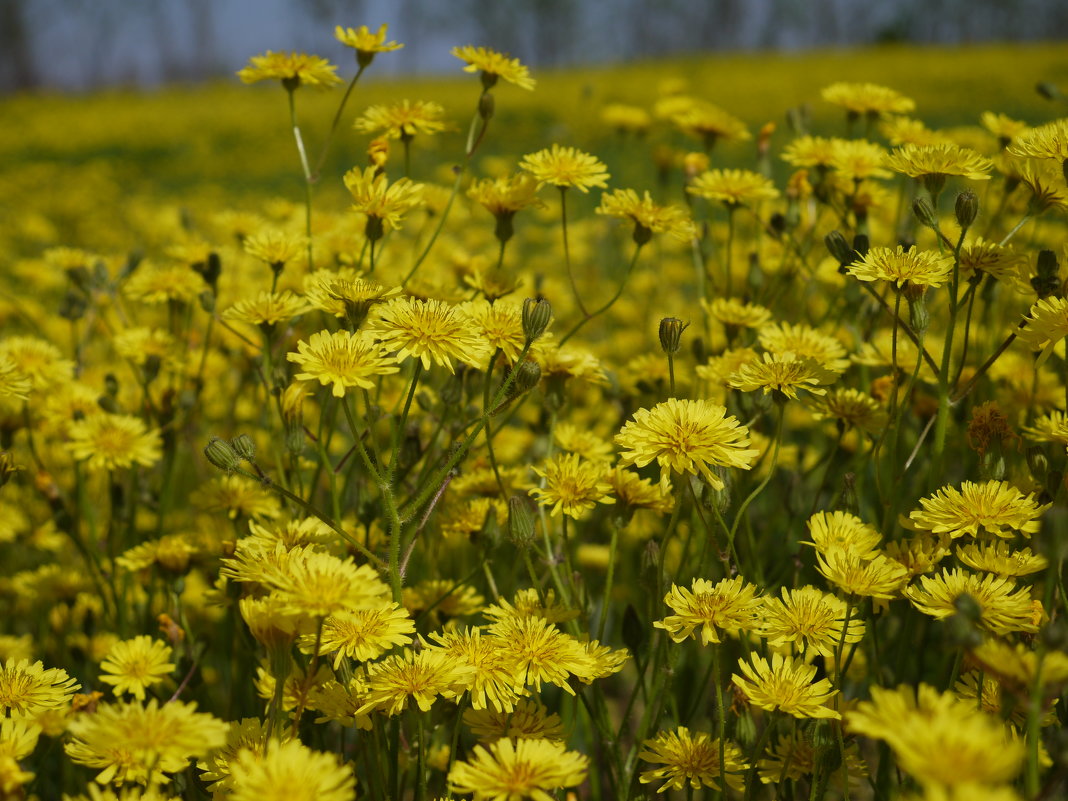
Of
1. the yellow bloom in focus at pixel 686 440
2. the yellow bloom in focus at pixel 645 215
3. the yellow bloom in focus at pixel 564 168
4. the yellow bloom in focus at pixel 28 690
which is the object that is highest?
the yellow bloom in focus at pixel 564 168

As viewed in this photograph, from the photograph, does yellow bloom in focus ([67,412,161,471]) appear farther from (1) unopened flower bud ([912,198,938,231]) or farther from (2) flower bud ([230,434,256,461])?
(1) unopened flower bud ([912,198,938,231])

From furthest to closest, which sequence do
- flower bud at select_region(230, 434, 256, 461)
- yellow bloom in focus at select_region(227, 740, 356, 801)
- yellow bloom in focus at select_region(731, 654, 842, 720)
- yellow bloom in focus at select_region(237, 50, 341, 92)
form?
yellow bloom in focus at select_region(237, 50, 341, 92), flower bud at select_region(230, 434, 256, 461), yellow bloom in focus at select_region(731, 654, 842, 720), yellow bloom in focus at select_region(227, 740, 356, 801)

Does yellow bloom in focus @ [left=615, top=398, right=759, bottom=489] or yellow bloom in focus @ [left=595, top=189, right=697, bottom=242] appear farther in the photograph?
yellow bloom in focus @ [left=595, top=189, right=697, bottom=242]

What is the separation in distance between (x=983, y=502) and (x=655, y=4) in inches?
2209

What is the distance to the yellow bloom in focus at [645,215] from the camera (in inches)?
60.7

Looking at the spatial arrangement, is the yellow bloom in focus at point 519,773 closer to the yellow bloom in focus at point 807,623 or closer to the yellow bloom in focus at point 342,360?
the yellow bloom in focus at point 807,623

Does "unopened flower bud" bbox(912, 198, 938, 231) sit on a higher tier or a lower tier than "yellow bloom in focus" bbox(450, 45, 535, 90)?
lower

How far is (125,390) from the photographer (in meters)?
2.39

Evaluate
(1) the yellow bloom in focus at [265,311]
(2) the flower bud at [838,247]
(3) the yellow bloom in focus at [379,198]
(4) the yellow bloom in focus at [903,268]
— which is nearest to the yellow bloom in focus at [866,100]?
(2) the flower bud at [838,247]

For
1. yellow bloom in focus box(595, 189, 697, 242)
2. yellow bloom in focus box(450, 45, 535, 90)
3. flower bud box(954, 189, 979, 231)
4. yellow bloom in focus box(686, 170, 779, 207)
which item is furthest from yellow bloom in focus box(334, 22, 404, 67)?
flower bud box(954, 189, 979, 231)

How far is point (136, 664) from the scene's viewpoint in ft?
4.11

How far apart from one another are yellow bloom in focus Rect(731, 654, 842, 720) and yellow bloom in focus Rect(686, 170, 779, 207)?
1.02 metres

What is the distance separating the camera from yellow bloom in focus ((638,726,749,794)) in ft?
3.56

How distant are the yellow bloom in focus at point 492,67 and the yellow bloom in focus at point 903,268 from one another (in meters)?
0.74
